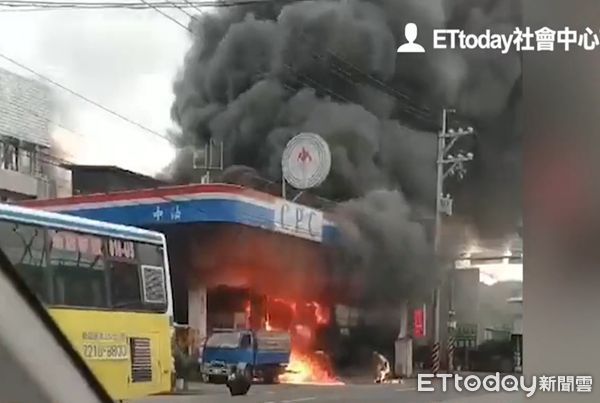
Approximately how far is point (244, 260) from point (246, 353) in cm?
27

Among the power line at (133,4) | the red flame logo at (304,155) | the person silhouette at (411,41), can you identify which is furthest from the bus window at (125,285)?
the person silhouette at (411,41)

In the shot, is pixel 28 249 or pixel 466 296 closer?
pixel 28 249

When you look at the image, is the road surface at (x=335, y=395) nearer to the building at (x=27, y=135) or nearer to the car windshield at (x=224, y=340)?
the car windshield at (x=224, y=340)

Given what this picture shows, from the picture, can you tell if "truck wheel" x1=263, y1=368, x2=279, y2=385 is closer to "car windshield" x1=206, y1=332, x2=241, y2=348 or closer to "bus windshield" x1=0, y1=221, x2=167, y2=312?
"car windshield" x1=206, y1=332, x2=241, y2=348

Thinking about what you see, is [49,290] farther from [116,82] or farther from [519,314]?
[519,314]

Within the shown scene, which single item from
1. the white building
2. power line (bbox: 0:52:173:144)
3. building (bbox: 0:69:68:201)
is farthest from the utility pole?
building (bbox: 0:69:68:201)

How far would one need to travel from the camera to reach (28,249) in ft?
7.27

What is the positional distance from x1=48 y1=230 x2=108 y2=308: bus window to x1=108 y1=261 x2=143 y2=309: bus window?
0.10 ft

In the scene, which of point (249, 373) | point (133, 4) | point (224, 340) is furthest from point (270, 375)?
point (133, 4)

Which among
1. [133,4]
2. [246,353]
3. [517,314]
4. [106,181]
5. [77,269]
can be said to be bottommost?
[246,353]

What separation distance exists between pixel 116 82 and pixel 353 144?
2.43 ft

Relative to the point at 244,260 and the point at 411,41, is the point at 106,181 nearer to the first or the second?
the point at 244,260

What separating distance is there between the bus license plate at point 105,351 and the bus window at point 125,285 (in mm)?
130

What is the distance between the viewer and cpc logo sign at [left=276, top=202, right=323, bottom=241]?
2.36 metres
